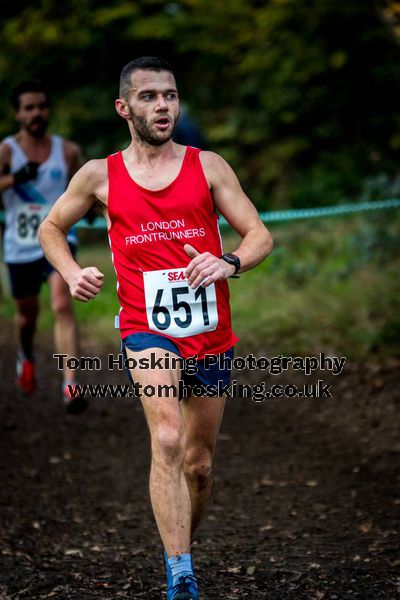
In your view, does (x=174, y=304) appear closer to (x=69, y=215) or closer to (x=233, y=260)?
(x=233, y=260)

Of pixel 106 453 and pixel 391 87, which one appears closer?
pixel 106 453

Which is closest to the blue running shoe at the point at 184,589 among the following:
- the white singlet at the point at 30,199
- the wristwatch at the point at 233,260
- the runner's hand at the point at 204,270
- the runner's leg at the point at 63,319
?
the runner's hand at the point at 204,270

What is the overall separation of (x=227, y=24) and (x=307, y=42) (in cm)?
94

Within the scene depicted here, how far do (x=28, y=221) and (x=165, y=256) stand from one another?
3.35 m

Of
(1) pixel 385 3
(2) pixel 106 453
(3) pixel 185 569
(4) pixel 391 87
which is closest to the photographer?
(3) pixel 185 569

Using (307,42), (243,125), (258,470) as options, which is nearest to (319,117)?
(243,125)

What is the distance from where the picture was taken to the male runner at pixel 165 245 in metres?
3.60

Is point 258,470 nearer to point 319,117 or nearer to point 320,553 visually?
point 320,553

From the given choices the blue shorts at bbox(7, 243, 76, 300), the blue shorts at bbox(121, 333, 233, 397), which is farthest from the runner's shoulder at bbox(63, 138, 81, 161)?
the blue shorts at bbox(121, 333, 233, 397)

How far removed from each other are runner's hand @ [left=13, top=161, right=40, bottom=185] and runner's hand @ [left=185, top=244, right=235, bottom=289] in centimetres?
341

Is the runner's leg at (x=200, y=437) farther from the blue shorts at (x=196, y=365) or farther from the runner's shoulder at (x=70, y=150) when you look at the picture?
the runner's shoulder at (x=70, y=150)

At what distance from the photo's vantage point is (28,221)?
22.3ft

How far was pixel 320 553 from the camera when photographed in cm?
413

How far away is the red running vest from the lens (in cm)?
365
